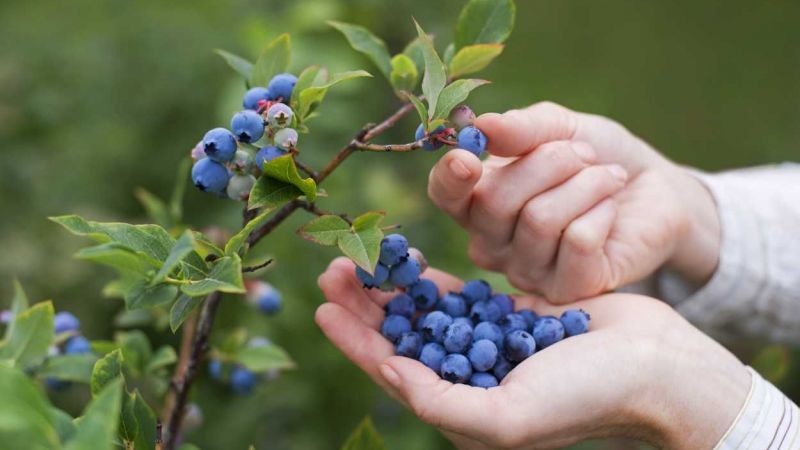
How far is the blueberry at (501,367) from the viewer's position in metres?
1.02

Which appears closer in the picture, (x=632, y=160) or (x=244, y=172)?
(x=244, y=172)

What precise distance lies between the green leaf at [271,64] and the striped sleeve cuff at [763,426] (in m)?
0.76

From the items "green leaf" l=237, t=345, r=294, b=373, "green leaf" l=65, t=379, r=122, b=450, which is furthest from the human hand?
"green leaf" l=65, t=379, r=122, b=450

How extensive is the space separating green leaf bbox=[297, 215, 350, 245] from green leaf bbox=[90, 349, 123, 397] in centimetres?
23

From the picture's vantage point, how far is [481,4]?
3.52 ft

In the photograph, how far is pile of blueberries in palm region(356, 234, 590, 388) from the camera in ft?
3.24

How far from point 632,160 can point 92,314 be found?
1427 mm

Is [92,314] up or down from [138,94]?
down

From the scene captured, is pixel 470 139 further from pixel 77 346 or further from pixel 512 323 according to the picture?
pixel 77 346

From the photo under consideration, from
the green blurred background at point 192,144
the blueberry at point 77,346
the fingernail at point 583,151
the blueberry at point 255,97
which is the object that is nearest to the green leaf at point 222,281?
the blueberry at point 255,97

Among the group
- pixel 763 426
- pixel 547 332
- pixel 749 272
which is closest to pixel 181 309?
pixel 547 332

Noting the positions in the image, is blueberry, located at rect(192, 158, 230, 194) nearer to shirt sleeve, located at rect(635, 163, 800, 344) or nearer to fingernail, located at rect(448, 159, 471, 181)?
fingernail, located at rect(448, 159, 471, 181)

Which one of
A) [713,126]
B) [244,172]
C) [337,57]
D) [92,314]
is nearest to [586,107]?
[713,126]

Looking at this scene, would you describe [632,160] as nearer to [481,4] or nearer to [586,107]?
[481,4]
